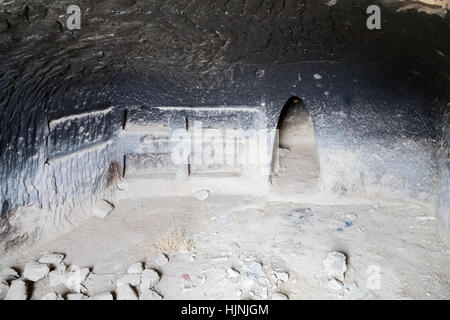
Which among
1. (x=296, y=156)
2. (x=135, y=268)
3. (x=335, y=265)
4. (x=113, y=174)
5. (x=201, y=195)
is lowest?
(x=135, y=268)

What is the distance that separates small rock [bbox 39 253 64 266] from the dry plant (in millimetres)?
908

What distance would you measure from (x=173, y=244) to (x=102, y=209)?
127 centimetres

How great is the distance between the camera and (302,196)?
3.76 meters

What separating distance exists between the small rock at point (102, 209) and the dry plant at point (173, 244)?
103 centimetres

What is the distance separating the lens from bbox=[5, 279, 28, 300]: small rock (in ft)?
7.25

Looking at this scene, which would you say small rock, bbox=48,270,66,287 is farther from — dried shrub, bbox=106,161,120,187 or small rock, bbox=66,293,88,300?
dried shrub, bbox=106,161,120,187

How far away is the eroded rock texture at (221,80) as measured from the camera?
2.26 m

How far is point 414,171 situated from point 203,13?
2949 mm

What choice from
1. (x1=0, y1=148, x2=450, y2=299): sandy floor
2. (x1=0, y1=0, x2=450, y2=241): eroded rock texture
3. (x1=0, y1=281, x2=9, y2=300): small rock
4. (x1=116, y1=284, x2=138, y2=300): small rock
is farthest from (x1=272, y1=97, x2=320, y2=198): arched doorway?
(x1=0, y1=281, x2=9, y2=300): small rock

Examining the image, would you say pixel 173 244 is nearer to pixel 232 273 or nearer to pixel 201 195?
pixel 232 273

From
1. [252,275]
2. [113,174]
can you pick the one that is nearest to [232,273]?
[252,275]

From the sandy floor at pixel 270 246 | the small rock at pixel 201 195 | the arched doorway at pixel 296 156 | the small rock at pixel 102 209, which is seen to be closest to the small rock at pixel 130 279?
the sandy floor at pixel 270 246

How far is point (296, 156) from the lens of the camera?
511 centimetres

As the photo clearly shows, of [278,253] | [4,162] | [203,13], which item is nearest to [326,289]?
[278,253]
